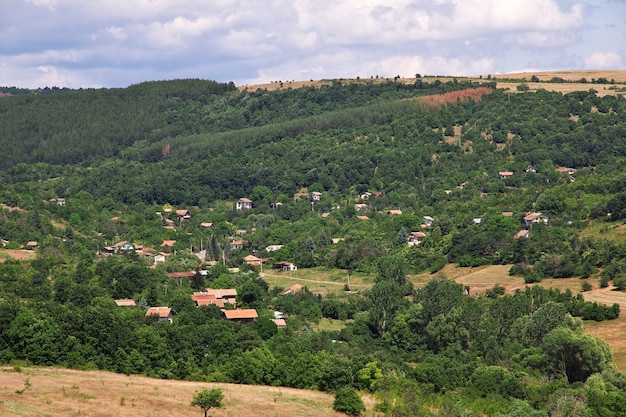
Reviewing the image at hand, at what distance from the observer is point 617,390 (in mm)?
51688

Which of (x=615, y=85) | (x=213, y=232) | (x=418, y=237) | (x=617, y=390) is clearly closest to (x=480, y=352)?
(x=617, y=390)

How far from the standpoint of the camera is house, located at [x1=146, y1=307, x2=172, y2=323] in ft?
219

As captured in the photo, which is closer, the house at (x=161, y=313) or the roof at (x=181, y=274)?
the house at (x=161, y=313)

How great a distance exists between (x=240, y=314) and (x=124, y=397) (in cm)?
2349

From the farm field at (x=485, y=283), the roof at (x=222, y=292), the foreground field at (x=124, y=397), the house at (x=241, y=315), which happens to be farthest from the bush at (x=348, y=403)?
the roof at (x=222, y=292)

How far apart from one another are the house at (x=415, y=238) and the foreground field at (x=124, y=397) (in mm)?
50441

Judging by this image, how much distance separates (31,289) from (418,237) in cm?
4481

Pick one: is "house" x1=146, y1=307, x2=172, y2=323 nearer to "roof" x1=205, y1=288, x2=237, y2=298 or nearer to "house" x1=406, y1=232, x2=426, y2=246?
"roof" x1=205, y1=288, x2=237, y2=298

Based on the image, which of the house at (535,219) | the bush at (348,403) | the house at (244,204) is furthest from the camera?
the house at (244,204)

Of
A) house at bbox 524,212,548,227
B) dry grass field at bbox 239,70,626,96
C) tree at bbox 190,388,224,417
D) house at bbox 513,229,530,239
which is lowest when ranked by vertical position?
house at bbox 513,229,530,239

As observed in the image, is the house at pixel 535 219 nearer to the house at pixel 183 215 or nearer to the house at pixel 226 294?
the house at pixel 226 294

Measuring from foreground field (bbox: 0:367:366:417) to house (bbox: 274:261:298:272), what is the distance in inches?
1832

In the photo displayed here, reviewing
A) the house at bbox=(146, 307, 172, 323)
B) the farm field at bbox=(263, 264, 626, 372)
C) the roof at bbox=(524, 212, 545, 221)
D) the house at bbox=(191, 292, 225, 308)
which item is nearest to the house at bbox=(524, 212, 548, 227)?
the roof at bbox=(524, 212, 545, 221)

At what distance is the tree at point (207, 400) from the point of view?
4597 centimetres
